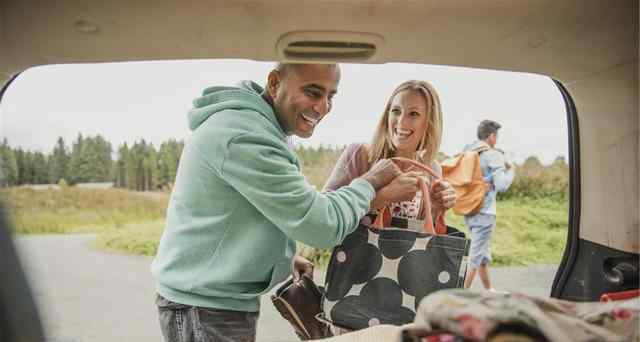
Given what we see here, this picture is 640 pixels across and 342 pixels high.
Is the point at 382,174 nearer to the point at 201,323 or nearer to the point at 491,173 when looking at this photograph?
the point at 201,323

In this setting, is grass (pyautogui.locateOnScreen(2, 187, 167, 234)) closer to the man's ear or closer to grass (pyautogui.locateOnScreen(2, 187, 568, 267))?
grass (pyautogui.locateOnScreen(2, 187, 568, 267))

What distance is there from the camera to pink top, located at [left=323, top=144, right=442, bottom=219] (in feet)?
5.62

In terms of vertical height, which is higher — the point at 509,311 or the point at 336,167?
the point at 336,167

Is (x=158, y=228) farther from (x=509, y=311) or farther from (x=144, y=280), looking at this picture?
(x=509, y=311)

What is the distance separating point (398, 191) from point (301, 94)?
430mm

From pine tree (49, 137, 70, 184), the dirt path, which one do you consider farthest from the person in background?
pine tree (49, 137, 70, 184)

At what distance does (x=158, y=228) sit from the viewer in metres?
3.29

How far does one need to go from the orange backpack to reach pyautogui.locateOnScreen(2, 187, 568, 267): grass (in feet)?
0.92

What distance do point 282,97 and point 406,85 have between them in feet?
1.63

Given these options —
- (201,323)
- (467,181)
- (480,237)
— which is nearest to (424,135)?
(201,323)

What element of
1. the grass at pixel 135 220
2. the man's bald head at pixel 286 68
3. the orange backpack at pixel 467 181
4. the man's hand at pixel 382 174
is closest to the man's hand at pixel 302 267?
the grass at pixel 135 220

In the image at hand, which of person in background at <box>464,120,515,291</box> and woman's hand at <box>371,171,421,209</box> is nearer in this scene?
woman's hand at <box>371,171,421,209</box>

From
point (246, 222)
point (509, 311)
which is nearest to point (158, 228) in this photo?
point (246, 222)

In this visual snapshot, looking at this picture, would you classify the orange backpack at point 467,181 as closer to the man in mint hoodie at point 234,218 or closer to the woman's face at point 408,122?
the woman's face at point 408,122
